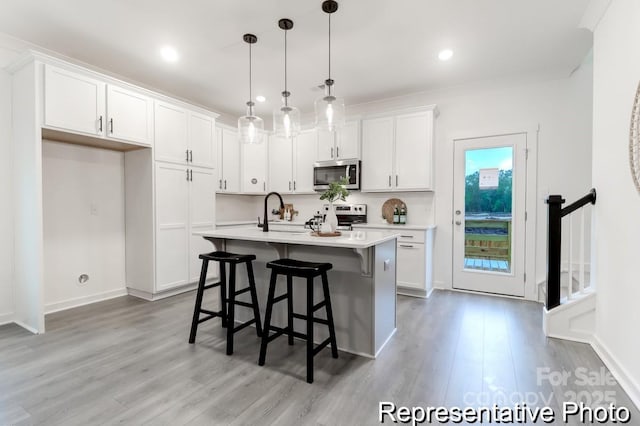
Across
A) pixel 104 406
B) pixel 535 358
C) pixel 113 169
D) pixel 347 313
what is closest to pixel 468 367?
pixel 535 358

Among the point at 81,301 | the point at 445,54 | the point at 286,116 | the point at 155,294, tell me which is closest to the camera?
the point at 286,116

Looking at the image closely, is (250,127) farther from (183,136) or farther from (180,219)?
(180,219)

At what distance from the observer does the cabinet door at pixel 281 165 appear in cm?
523

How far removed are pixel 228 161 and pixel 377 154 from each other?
235 cm

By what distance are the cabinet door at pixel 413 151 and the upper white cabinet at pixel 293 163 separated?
139cm

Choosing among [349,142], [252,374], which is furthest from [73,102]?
[349,142]

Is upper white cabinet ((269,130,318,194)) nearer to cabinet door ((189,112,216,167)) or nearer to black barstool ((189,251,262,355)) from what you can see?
cabinet door ((189,112,216,167))

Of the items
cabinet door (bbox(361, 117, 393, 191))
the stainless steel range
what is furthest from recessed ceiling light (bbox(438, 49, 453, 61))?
the stainless steel range

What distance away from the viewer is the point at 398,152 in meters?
4.28

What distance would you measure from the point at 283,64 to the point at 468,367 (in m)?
3.44

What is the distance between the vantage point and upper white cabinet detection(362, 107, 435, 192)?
13.4ft

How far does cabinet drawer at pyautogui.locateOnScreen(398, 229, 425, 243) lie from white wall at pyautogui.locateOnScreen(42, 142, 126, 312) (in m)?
3.66

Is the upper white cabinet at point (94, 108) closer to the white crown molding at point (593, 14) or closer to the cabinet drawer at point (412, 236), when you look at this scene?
the cabinet drawer at point (412, 236)

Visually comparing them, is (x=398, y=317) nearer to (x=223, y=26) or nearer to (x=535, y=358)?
(x=535, y=358)
